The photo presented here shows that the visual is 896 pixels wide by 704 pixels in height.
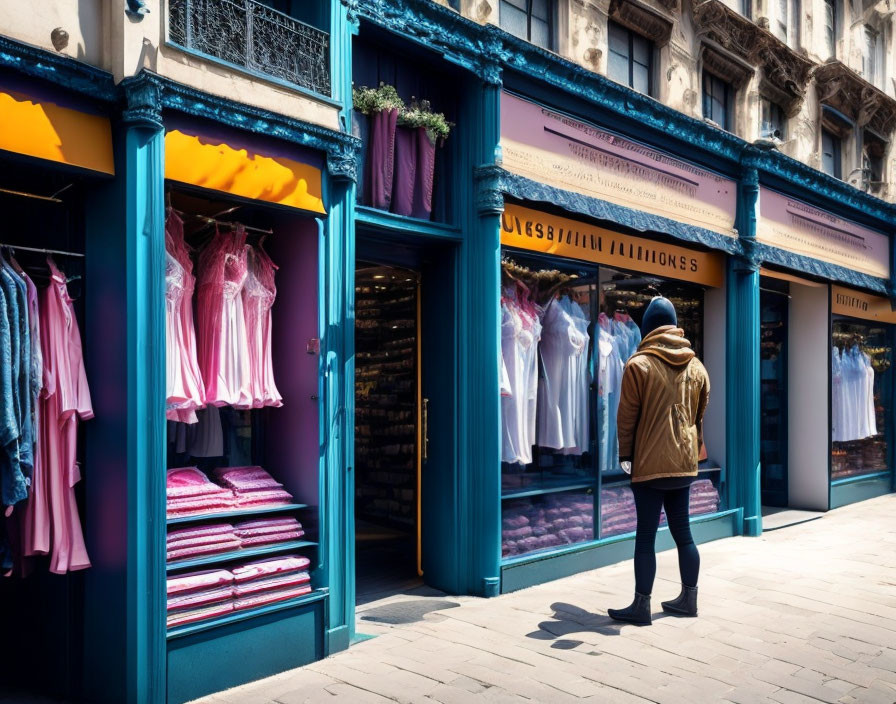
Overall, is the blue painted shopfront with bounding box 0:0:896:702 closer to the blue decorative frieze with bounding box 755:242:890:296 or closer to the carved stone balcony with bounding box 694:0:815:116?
the blue decorative frieze with bounding box 755:242:890:296

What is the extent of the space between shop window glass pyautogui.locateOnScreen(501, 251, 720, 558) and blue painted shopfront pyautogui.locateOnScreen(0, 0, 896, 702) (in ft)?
1.07

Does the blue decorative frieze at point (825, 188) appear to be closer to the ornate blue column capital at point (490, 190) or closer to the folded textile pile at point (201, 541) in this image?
the ornate blue column capital at point (490, 190)

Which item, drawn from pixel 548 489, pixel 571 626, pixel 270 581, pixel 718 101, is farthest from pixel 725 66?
pixel 270 581

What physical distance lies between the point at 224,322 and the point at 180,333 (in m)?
0.32

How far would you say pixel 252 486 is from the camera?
18.4ft

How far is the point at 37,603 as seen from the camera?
5035 mm

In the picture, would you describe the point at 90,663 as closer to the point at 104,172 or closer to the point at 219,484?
the point at 219,484

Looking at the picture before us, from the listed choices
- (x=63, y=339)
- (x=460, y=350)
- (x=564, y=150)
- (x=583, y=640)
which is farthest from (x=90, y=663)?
(x=564, y=150)

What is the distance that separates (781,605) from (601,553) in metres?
1.83

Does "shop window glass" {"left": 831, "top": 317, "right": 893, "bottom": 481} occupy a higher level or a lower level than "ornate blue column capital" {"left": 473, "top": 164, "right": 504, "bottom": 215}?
lower

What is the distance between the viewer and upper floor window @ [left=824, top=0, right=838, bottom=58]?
13.9 m

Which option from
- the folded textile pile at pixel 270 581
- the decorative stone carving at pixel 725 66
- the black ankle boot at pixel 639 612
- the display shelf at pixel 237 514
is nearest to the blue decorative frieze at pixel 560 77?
the decorative stone carving at pixel 725 66

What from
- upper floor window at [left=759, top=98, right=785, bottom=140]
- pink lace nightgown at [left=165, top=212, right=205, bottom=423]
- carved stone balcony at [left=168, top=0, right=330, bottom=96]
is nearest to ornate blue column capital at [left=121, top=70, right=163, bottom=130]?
carved stone balcony at [left=168, top=0, right=330, bottom=96]

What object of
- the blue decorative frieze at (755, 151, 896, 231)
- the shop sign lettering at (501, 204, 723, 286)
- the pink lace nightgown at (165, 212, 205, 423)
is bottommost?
the pink lace nightgown at (165, 212, 205, 423)
